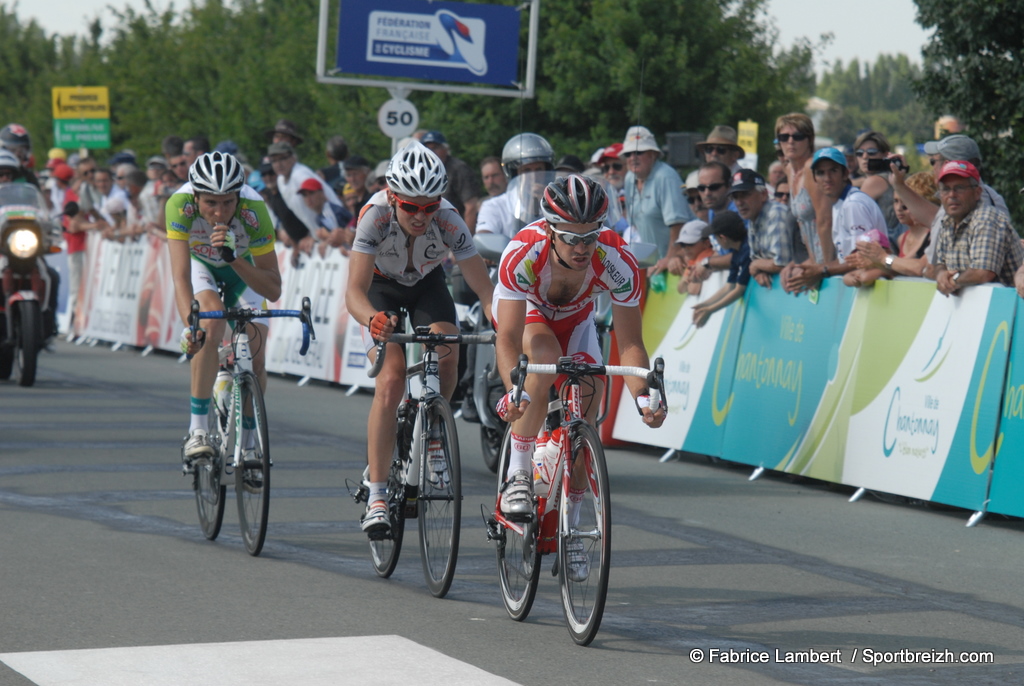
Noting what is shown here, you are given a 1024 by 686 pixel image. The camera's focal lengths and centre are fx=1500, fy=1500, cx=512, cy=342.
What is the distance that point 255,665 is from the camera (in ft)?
17.6

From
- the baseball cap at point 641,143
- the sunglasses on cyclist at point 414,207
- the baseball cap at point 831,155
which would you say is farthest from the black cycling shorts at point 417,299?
the baseball cap at point 641,143

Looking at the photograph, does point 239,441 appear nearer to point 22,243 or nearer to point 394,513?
point 394,513

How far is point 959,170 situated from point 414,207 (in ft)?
12.9

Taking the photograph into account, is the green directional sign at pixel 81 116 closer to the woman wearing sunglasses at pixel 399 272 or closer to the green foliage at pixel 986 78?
the green foliage at pixel 986 78

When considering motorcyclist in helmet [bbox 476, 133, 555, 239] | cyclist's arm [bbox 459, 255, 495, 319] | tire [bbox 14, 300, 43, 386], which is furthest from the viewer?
tire [bbox 14, 300, 43, 386]

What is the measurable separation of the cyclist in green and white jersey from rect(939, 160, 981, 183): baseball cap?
163 inches

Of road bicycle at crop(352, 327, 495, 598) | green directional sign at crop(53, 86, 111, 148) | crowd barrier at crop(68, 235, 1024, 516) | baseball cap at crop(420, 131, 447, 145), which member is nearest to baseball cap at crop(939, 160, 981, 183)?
crowd barrier at crop(68, 235, 1024, 516)

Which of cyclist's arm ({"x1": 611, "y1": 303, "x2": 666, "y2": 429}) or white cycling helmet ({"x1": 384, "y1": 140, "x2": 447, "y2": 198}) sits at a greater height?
white cycling helmet ({"x1": 384, "y1": 140, "x2": 447, "y2": 198})

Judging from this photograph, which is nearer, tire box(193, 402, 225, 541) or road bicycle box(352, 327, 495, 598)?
road bicycle box(352, 327, 495, 598)

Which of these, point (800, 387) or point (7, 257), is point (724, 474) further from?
point (7, 257)

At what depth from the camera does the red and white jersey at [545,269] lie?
6125mm

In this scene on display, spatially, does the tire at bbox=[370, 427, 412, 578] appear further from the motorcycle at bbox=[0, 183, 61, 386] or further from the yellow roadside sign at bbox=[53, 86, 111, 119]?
the yellow roadside sign at bbox=[53, 86, 111, 119]

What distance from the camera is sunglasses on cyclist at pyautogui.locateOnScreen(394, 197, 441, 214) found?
276 inches

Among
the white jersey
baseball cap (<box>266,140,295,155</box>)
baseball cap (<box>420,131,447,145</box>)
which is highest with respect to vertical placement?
baseball cap (<box>420,131,447,145</box>)
